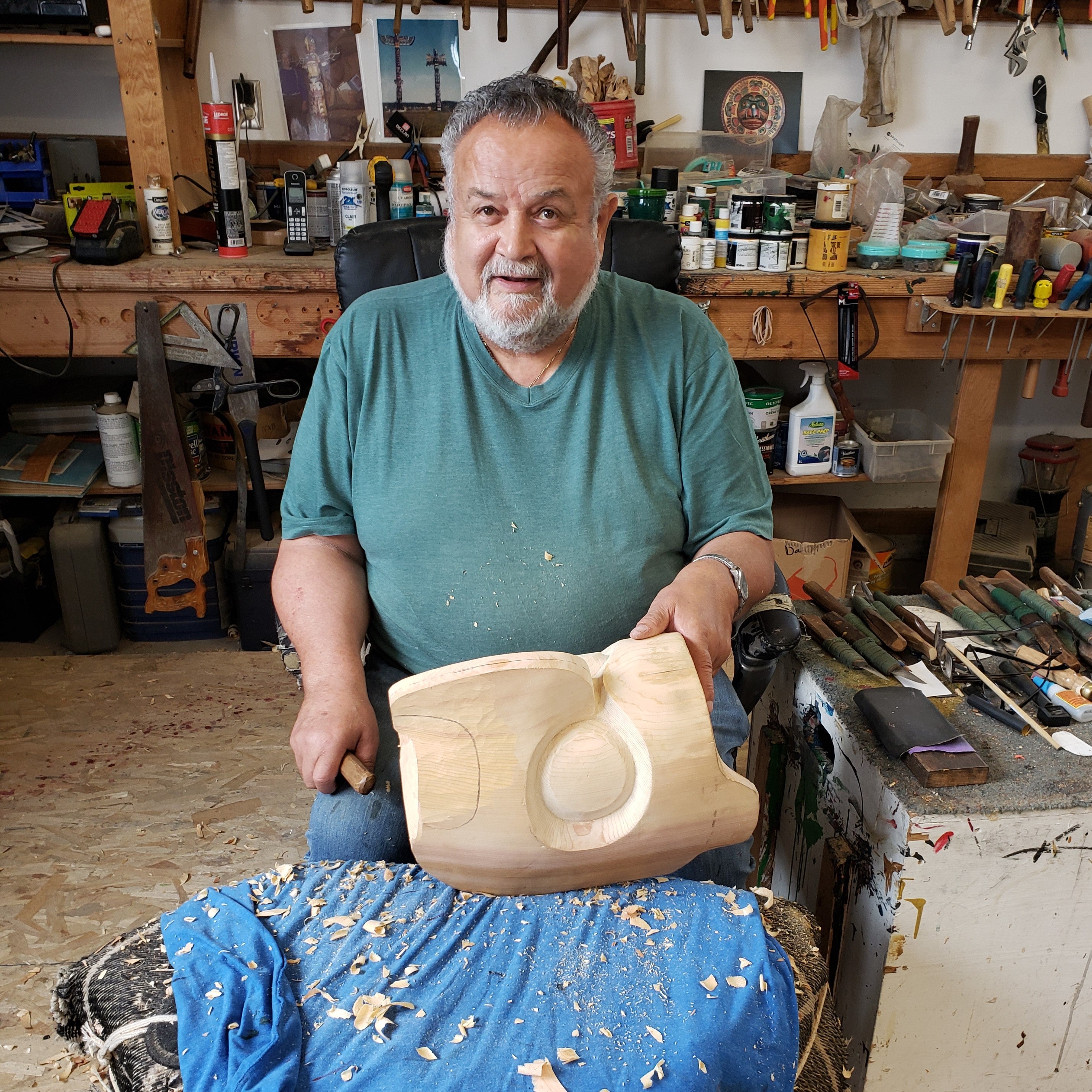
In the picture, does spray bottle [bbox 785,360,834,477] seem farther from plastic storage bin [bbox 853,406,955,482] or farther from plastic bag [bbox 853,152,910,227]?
plastic bag [bbox 853,152,910,227]

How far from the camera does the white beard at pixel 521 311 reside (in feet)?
4.50

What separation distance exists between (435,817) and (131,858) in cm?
137

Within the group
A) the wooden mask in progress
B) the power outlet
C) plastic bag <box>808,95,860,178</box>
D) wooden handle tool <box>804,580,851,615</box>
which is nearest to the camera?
the wooden mask in progress

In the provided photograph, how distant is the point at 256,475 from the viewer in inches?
104

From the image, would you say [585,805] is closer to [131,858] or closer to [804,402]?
[131,858]

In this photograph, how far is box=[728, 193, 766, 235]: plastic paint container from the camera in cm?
250

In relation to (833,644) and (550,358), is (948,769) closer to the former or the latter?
(833,644)

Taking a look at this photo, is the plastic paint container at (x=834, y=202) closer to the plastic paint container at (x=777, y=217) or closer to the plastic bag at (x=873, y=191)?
the plastic paint container at (x=777, y=217)

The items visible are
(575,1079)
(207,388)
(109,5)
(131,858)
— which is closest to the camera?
(575,1079)

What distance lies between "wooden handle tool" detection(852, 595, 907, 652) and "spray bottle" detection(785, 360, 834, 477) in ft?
3.70

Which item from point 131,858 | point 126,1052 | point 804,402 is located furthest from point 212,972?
point 804,402

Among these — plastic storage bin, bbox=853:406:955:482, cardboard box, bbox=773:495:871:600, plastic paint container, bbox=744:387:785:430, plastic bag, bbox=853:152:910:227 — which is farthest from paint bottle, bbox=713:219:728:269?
cardboard box, bbox=773:495:871:600

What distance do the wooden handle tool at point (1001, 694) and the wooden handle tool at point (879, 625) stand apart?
7 cm

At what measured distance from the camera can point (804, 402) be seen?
9.05ft
